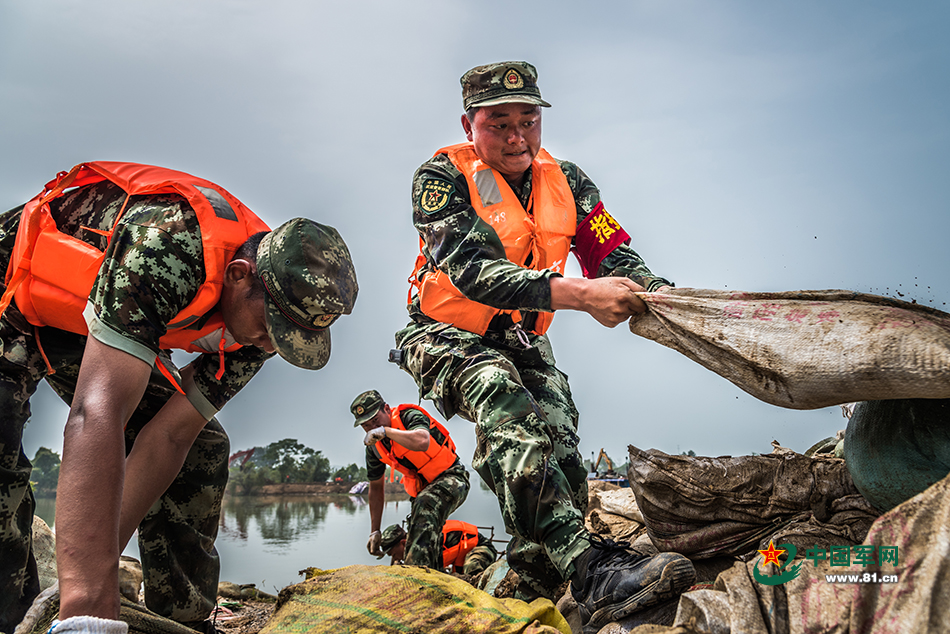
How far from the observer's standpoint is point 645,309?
6.93 feet

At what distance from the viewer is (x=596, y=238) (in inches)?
118

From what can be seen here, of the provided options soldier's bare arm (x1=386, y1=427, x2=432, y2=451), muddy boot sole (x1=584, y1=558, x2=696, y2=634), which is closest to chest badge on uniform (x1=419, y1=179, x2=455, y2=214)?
muddy boot sole (x1=584, y1=558, x2=696, y2=634)

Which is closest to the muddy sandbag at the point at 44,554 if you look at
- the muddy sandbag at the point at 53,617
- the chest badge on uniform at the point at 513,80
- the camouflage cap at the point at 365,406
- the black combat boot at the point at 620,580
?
the muddy sandbag at the point at 53,617

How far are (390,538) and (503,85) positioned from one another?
12.7ft

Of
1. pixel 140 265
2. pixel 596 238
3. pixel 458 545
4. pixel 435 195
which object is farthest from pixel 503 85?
pixel 458 545

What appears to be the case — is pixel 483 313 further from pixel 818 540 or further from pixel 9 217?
pixel 9 217

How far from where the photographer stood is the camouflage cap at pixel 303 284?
1889mm

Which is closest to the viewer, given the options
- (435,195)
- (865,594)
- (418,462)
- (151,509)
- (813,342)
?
(865,594)

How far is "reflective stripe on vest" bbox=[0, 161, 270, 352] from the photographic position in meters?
1.87

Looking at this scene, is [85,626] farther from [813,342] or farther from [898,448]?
[898,448]

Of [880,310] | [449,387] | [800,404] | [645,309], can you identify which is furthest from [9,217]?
[880,310]

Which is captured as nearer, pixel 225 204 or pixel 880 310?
pixel 880 310

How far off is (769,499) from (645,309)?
2.75 ft

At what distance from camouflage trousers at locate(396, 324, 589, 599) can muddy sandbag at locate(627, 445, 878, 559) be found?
0.33 metres
